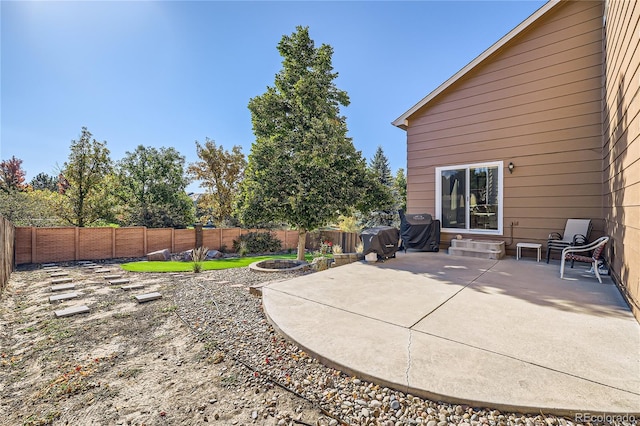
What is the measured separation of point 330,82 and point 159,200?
42.6ft

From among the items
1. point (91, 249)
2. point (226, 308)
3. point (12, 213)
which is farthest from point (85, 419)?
point (12, 213)

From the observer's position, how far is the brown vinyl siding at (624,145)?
8.82 feet

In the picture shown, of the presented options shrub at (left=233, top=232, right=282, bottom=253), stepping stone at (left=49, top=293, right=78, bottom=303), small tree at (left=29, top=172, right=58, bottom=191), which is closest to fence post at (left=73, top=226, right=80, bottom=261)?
shrub at (left=233, top=232, right=282, bottom=253)

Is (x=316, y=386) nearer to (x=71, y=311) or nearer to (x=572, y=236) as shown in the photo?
(x=71, y=311)

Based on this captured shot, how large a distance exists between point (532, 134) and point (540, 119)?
337 mm

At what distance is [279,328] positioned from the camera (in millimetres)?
2627

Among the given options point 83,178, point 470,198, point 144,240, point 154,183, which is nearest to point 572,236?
point 470,198

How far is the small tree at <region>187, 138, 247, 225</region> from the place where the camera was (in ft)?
59.0

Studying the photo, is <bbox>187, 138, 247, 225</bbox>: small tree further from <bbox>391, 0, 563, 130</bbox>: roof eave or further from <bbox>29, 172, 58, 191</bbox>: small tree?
<bbox>29, 172, 58, 191</bbox>: small tree

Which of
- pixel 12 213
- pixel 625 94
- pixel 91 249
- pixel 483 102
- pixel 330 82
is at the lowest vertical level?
pixel 91 249

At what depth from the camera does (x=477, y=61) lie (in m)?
6.45

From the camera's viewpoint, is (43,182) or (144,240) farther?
(43,182)

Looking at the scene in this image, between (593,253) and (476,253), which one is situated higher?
(593,253)

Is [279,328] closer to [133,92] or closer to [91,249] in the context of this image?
[133,92]
